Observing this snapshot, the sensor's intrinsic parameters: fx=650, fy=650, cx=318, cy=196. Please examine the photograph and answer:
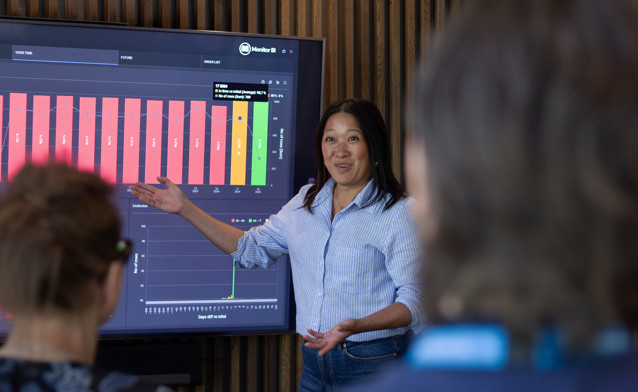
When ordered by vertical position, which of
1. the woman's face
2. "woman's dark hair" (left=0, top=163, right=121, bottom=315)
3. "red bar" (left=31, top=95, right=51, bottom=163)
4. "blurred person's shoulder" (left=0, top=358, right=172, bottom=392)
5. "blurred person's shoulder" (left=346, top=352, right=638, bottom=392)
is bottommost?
"blurred person's shoulder" (left=0, top=358, right=172, bottom=392)

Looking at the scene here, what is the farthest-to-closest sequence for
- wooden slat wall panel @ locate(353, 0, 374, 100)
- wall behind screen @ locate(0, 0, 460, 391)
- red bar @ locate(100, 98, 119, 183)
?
wooden slat wall panel @ locate(353, 0, 374, 100) < wall behind screen @ locate(0, 0, 460, 391) < red bar @ locate(100, 98, 119, 183)

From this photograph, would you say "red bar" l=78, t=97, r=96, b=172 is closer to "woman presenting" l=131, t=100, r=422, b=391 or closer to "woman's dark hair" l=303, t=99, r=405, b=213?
"woman presenting" l=131, t=100, r=422, b=391

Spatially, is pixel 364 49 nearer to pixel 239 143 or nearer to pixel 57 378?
pixel 239 143

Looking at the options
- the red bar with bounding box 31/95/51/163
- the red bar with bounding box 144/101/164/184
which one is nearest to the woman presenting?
the red bar with bounding box 144/101/164/184

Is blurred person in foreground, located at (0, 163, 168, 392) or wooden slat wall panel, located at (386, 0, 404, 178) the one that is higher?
wooden slat wall panel, located at (386, 0, 404, 178)

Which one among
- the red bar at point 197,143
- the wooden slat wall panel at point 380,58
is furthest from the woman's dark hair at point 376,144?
the wooden slat wall panel at point 380,58

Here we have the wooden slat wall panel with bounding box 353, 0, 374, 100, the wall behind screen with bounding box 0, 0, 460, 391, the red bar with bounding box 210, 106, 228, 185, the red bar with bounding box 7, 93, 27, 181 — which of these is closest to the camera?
the red bar with bounding box 7, 93, 27, 181

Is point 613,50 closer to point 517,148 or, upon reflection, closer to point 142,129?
point 517,148

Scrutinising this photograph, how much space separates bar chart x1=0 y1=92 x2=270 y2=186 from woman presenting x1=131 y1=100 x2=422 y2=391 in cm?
57

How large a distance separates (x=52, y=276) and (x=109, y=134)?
251 cm

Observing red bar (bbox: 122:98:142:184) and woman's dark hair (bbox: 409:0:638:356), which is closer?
woman's dark hair (bbox: 409:0:638:356)

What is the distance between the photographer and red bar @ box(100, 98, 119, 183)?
343 centimetres

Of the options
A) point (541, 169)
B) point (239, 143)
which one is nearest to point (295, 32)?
point (239, 143)

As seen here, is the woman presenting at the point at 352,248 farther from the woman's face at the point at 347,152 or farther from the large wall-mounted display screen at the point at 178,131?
A: the large wall-mounted display screen at the point at 178,131
